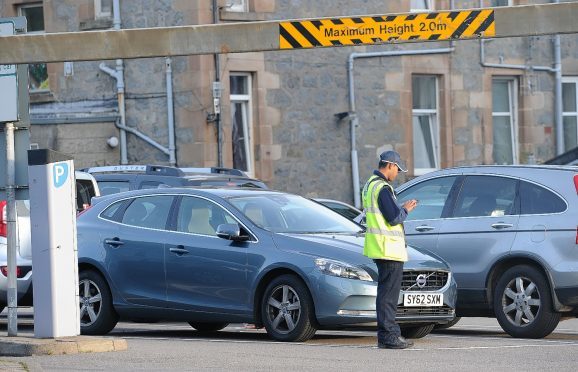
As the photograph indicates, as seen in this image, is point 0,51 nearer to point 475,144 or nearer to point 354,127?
point 354,127

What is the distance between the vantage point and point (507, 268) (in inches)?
610

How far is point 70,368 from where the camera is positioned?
12.0 meters

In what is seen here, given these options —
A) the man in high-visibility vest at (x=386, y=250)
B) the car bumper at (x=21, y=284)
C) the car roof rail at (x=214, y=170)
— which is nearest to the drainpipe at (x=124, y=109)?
the car roof rail at (x=214, y=170)

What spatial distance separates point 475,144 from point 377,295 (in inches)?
723

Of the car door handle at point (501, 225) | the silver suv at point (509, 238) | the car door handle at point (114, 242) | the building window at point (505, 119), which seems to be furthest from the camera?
the building window at point (505, 119)

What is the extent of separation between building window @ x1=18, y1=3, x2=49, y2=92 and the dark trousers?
54.0ft

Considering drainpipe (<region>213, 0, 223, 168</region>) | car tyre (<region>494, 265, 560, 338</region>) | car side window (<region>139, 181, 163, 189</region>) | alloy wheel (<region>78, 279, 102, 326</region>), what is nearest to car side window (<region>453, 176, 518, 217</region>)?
car tyre (<region>494, 265, 560, 338</region>)

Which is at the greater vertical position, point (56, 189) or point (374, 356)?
point (56, 189)

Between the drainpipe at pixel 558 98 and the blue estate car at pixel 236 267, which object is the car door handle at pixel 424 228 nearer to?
the blue estate car at pixel 236 267

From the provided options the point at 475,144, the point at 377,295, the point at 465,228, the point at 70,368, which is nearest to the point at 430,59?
the point at 475,144

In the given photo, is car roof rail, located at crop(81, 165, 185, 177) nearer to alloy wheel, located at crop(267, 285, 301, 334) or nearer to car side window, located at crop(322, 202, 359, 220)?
car side window, located at crop(322, 202, 359, 220)

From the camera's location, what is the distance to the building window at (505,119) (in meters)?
32.3

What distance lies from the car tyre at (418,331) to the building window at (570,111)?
18.8 metres

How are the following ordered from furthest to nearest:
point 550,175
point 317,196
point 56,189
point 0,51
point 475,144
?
point 475,144 → point 317,196 → point 550,175 → point 56,189 → point 0,51
